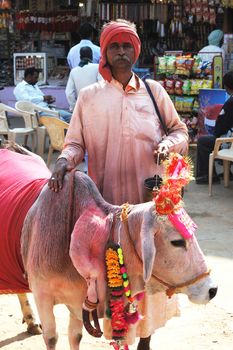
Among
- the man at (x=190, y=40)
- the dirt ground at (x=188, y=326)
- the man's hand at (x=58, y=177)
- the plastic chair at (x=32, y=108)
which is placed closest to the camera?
the man's hand at (x=58, y=177)

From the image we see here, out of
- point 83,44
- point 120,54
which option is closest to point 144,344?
point 120,54

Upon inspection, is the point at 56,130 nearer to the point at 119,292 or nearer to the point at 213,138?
the point at 213,138

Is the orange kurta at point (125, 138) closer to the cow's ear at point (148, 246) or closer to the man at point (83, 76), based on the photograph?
the cow's ear at point (148, 246)

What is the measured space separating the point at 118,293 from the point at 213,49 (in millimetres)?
7965

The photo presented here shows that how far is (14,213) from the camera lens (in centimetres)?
317

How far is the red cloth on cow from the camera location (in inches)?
124

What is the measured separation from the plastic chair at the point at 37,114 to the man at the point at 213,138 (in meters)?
2.21

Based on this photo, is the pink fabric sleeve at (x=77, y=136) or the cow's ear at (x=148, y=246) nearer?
the cow's ear at (x=148, y=246)

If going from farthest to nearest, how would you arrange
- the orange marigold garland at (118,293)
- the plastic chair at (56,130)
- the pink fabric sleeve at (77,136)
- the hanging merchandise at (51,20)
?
the hanging merchandise at (51,20), the plastic chair at (56,130), the pink fabric sleeve at (77,136), the orange marigold garland at (118,293)

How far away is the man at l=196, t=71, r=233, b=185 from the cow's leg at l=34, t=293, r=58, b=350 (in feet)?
16.0

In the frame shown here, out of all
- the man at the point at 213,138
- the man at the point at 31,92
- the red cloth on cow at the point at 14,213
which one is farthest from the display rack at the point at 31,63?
the red cloth on cow at the point at 14,213

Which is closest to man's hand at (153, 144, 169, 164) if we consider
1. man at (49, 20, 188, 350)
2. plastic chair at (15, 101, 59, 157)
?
man at (49, 20, 188, 350)

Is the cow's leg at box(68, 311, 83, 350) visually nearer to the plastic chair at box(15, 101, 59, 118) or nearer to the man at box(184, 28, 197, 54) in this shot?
the plastic chair at box(15, 101, 59, 118)

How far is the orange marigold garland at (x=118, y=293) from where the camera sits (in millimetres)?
2671
